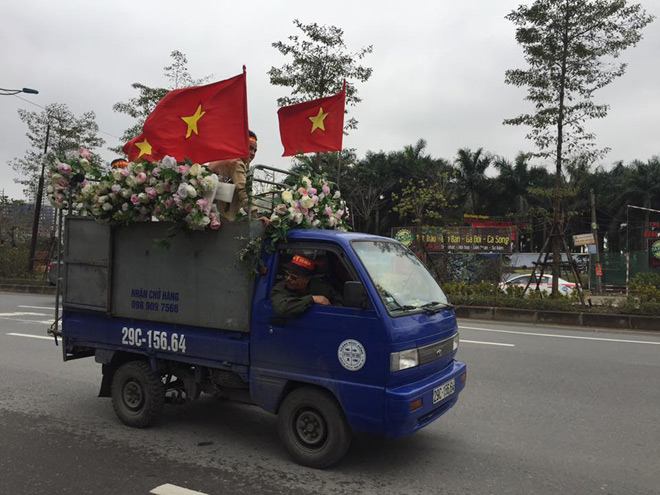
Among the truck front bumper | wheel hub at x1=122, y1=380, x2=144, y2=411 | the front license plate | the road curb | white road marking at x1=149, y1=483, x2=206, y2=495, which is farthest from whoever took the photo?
the road curb

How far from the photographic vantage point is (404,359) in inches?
146

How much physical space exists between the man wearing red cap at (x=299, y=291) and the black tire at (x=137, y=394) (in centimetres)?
158

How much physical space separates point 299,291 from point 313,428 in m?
1.03

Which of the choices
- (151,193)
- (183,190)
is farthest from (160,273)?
(183,190)

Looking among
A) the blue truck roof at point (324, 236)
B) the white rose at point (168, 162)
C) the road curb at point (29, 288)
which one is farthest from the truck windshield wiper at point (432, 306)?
the road curb at point (29, 288)

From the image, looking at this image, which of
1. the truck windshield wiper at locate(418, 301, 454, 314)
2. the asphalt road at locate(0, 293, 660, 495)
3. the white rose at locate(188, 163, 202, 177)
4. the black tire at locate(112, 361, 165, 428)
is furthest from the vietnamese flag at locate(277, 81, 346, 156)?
the asphalt road at locate(0, 293, 660, 495)

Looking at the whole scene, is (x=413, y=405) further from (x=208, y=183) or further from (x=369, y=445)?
(x=208, y=183)

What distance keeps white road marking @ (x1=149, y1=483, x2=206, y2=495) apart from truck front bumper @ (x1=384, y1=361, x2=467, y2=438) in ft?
4.51

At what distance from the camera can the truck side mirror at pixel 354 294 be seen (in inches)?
146

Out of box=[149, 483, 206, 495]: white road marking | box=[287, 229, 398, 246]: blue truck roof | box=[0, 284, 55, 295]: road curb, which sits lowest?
box=[149, 483, 206, 495]: white road marking

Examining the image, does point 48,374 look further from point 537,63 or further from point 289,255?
point 537,63

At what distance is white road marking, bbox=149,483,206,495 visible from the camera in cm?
348

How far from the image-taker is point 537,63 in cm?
1426

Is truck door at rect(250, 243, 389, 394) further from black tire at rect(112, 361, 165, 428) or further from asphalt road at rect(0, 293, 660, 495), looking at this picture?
black tire at rect(112, 361, 165, 428)
